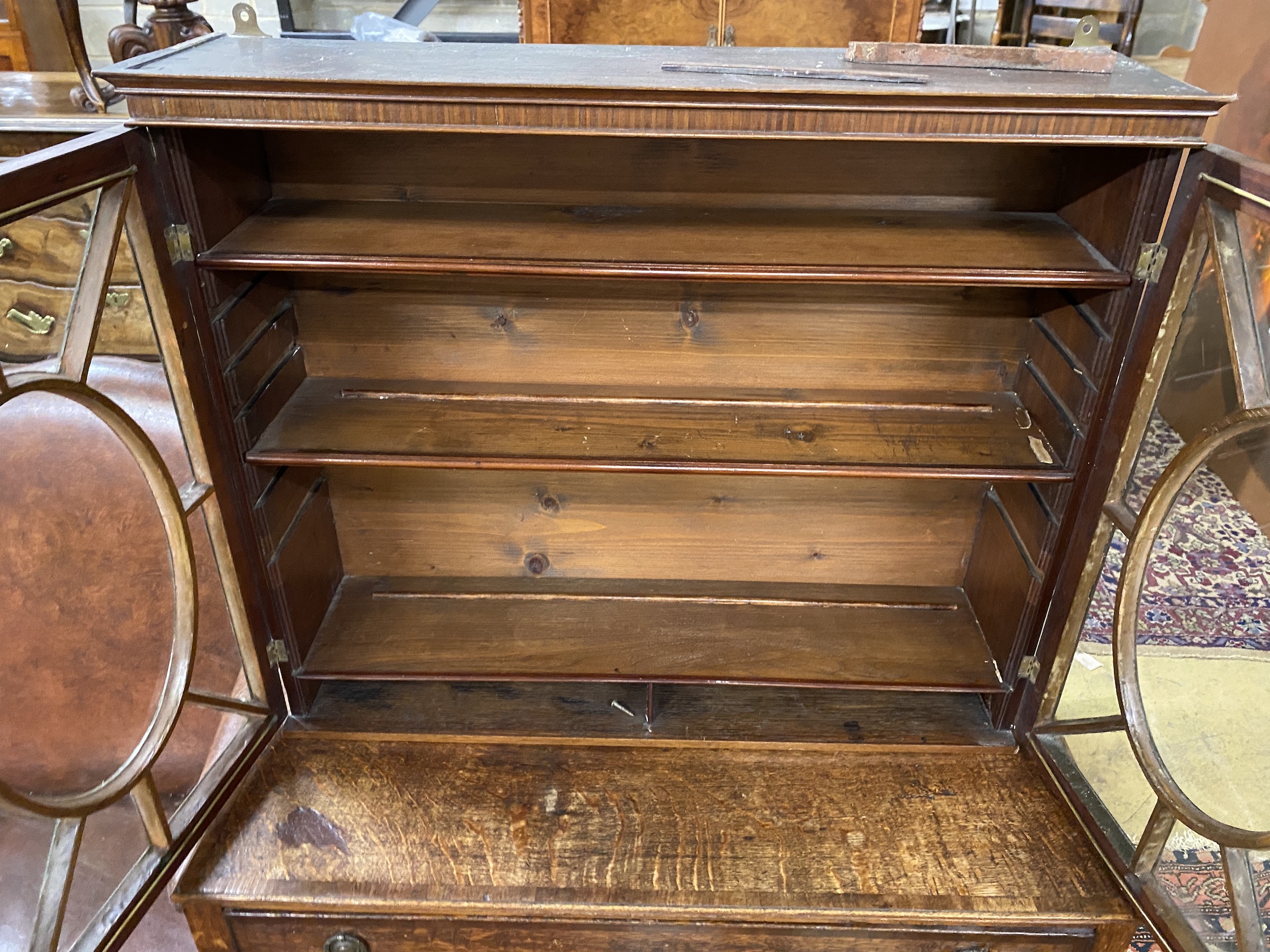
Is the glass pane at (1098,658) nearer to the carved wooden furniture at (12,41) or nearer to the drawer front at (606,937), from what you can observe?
the drawer front at (606,937)

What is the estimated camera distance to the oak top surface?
1.11 metres

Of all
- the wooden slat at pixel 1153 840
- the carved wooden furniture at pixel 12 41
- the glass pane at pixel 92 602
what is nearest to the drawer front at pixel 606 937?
the wooden slat at pixel 1153 840

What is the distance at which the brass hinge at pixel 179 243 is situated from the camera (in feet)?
4.02

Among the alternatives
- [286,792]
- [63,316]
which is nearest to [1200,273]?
[63,316]

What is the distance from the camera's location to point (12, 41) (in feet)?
13.0

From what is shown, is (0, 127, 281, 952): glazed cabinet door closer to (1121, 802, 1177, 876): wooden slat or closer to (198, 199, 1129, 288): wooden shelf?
(198, 199, 1129, 288): wooden shelf

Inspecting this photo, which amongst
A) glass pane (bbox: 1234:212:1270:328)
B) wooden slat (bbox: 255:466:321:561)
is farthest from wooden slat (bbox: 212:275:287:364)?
glass pane (bbox: 1234:212:1270:328)

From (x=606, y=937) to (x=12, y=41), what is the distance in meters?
4.53

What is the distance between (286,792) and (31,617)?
0.59m

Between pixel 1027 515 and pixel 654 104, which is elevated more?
pixel 654 104

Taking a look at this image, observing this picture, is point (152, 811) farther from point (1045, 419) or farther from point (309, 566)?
point (1045, 419)

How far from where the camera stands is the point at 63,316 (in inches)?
46.0

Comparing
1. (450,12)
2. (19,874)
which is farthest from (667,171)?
(450,12)

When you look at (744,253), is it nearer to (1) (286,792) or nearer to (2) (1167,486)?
(2) (1167,486)
